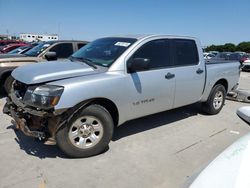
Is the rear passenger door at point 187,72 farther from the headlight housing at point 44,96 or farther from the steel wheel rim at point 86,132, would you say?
the headlight housing at point 44,96

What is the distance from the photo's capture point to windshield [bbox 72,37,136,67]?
14.2ft

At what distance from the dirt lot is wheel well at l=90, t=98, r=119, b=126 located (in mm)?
496

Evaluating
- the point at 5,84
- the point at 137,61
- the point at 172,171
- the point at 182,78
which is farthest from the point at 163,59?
the point at 5,84

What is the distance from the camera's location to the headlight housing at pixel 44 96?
3430mm

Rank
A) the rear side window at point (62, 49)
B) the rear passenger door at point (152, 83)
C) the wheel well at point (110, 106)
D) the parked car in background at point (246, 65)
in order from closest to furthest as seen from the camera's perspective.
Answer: the wheel well at point (110, 106), the rear passenger door at point (152, 83), the rear side window at point (62, 49), the parked car in background at point (246, 65)

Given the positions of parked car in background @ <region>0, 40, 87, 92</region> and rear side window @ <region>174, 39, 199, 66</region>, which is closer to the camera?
rear side window @ <region>174, 39, 199, 66</region>

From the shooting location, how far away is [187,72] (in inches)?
205

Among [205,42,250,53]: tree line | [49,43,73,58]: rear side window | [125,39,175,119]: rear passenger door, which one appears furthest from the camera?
[205,42,250,53]: tree line

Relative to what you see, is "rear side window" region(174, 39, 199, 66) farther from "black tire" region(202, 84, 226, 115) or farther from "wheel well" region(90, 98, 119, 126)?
"wheel well" region(90, 98, 119, 126)

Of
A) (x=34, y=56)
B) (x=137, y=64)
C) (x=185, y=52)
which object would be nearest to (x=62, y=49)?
(x=34, y=56)

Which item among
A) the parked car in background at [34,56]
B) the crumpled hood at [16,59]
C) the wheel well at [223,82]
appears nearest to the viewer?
the wheel well at [223,82]

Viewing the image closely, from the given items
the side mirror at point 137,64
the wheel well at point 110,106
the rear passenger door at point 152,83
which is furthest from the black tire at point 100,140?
the side mirror at point 137,64

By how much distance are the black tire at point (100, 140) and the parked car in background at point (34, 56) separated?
269 cm

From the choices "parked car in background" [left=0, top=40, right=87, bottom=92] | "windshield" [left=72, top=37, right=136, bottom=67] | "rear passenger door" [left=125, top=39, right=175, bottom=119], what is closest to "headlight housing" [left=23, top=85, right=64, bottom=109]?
"windshield" [left=72, top=37, right=136, bottom=67]
